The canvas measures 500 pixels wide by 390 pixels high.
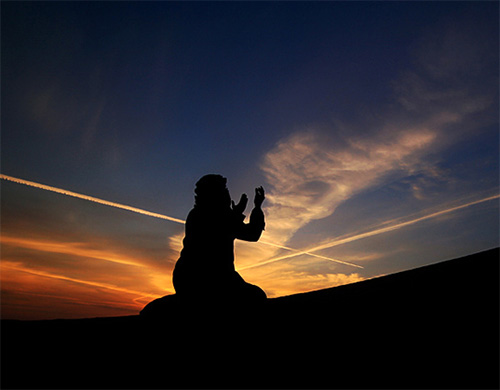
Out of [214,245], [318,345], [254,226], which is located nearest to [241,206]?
[254,226]

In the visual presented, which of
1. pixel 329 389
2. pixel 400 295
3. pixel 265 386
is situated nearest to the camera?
pixel 329 389

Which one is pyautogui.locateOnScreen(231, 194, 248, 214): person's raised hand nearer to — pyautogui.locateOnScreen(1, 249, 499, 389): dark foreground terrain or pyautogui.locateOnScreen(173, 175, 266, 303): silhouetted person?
pyautogui.locateOnScreen(173, 175, 266, 303): silhouetted person

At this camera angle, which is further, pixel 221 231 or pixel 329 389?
pixel 221 231

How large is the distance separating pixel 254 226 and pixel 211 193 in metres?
1.02

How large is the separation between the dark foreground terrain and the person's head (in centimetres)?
175

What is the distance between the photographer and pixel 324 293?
14.0ft

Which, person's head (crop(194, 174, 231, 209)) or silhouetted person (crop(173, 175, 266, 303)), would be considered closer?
silhouetted person (crop(173, 175, 266, 303))

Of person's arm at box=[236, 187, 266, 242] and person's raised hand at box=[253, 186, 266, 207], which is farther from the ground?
person's raised hand at box=[253, 186, 266, 207]

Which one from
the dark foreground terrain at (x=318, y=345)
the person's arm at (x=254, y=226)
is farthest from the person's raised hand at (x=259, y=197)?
the dark foreground terrain at (x=318, y=345)

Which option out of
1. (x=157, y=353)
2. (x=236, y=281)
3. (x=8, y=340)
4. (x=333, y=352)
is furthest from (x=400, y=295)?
(x=8, y=340)

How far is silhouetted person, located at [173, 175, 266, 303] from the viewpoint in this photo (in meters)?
4.64

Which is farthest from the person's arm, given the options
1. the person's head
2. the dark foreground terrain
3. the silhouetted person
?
the dark foreground terrain

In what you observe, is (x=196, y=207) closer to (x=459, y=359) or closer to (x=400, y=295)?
(x=400, y=295)

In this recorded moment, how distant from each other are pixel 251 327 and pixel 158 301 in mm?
1594
